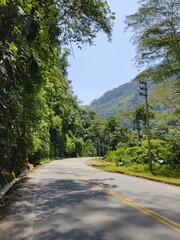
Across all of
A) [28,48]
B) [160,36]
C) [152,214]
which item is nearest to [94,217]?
[152,214]

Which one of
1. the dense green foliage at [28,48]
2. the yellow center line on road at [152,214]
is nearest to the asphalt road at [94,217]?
the yellow center line on road at [152,214]

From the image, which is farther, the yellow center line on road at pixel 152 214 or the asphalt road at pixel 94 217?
the yellow center line on road at pixel 152 214

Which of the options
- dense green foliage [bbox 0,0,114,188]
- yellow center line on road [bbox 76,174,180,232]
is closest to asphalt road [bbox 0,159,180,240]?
yellow center line on road [bbox 76,174,180,232]

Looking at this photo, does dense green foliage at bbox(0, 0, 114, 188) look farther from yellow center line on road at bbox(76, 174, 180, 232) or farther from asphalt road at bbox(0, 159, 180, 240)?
yellow center line on road at bbox(76, 174, 180, 232)

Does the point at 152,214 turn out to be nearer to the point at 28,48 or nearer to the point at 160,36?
the point at 28,48

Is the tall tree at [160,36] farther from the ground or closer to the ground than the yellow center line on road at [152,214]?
farther from the ground

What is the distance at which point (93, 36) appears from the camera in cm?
1490

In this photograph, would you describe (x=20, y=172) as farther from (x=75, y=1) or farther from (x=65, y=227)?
(x=65, y=227)

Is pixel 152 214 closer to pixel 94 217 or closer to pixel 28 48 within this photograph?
pixel 94 217

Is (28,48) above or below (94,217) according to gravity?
above

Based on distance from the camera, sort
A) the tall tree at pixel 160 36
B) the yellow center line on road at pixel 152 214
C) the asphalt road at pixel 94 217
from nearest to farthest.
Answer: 1. the asphalt road at pixel 94 217
2. the yellow center line on road at pixel 152 214
3. the tall tree at pixel 160 36

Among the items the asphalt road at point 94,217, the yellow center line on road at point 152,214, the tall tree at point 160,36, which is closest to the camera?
the asphalt road at point 94,217

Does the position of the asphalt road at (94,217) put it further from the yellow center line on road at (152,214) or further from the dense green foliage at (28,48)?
the dense green foliage at (28,48)

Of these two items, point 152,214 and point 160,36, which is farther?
point 160,36
